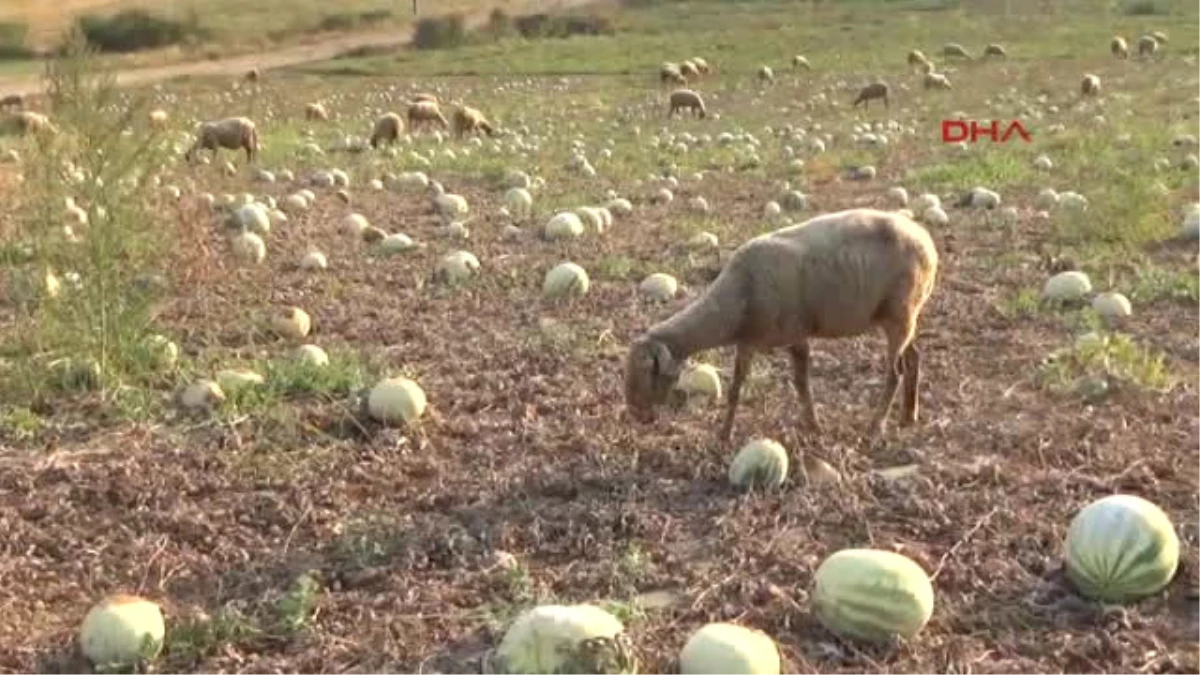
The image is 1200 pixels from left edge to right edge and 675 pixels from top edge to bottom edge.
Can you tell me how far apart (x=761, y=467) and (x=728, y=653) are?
2.25 meters

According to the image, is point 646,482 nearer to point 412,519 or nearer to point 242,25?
point 412,519

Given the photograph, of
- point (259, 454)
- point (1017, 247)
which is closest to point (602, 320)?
point (259, 454)

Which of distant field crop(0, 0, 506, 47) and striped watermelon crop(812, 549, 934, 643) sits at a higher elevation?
striped watermelon crop(812, 549, 934, 643)

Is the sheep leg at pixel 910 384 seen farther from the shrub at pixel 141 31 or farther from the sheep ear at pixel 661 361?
the shrub at pixel 141 31

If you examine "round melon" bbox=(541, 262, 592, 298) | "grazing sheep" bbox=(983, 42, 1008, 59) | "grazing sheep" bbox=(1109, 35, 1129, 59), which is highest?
"round melon" bbox=(541, 262, 592, 298)

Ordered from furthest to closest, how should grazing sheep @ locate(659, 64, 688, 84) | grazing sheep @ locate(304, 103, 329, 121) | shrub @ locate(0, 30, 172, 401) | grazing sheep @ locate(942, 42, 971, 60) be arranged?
grazing sheep @ locate(942, 42, 971, 60)
grazing sheep @ locate(659, 64, 688, 84)
grazing sheep @ locate(304, 103, 329, 121)
shrub @ locate(0, 30, 172, 401)

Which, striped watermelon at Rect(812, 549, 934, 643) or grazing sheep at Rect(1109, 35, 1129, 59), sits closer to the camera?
striped watermelon at Rect(812, 549, 934, 643)

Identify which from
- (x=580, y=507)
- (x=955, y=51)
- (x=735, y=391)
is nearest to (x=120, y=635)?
(x=580, y=507)

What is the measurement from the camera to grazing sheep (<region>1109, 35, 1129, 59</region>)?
45.6 meters

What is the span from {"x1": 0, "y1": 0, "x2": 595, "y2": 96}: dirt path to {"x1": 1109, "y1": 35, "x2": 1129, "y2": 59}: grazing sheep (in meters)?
31.9

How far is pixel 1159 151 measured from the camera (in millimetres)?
21812

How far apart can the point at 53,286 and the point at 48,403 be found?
929 millimetres

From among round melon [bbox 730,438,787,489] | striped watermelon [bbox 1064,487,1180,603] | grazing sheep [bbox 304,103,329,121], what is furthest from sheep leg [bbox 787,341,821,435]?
grazing sheep [bbox 304,103,329,121]

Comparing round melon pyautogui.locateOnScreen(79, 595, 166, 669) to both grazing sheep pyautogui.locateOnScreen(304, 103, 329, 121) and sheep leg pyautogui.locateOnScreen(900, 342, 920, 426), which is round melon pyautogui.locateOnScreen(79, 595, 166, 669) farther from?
grazing sheep pyautogui.locateOnScreen(304, 103, 329, 121)
